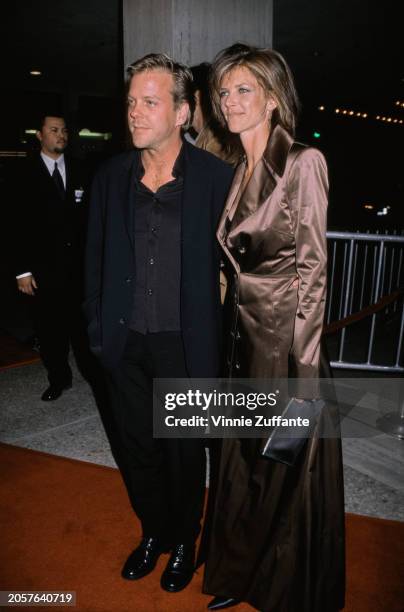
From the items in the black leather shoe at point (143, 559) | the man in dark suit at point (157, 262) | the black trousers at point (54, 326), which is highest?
the man in dark suit at point (157, 262)

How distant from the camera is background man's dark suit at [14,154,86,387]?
12.4ft

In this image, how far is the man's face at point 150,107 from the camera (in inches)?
73.9

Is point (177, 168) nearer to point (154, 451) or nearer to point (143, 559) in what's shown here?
point (154, 451)

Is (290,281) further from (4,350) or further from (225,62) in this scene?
(4,350)

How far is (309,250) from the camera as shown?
1605 millimetres

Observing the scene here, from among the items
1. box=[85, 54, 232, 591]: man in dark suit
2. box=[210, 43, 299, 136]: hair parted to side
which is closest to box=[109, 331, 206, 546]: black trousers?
box=[85, 54, 232, 591]: man in dark suit

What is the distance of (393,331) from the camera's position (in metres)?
6.43

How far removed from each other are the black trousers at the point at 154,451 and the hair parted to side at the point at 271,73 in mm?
936

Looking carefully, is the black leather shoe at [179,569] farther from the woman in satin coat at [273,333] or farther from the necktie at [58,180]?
the necktie at [58,180]

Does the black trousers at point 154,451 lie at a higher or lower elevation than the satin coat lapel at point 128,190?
lower

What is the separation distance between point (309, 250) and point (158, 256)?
24.4 inches

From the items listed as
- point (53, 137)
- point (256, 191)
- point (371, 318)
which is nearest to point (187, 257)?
point (256, 191)

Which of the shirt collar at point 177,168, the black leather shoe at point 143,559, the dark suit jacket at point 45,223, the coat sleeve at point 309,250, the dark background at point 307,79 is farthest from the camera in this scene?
the dark background at point 307,79

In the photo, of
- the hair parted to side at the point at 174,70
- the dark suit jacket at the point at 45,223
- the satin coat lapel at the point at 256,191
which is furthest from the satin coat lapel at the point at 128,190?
the dark suit jacket at the point at 45,223
